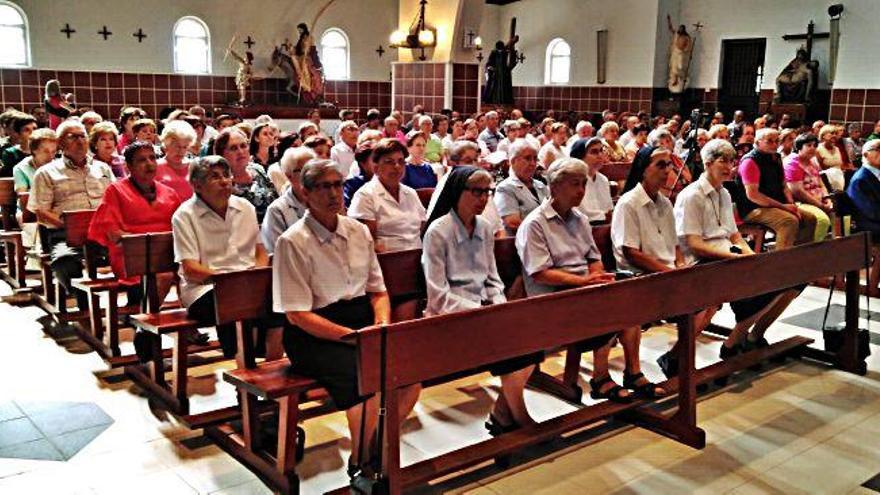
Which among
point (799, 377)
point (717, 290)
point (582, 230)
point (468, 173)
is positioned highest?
point (468, 173)

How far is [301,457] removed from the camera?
3.60 meters

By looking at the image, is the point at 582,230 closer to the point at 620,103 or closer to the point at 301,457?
the point at 301,457

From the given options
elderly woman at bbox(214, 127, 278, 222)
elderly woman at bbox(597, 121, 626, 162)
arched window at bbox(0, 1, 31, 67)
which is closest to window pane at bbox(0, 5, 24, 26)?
arched window at bbox(0, 1, 31, 67)

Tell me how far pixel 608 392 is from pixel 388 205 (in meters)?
1.70

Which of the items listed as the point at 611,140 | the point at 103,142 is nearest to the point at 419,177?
the point at 103,142

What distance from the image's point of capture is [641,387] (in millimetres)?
4199

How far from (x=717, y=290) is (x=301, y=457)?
2.18 m

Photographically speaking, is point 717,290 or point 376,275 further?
point 717,290

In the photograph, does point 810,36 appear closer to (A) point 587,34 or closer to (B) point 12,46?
(A) point 587,34

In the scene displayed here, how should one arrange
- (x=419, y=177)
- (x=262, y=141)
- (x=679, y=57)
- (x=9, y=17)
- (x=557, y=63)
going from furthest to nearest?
(x=557, y=63)
(x=679, y=57)
(x=9, y=17)
(x=419, y=177)
(x=262, y=141)

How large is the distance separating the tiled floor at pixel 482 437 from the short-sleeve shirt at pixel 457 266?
709 mm

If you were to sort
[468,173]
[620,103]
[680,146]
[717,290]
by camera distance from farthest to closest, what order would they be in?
[620,103], [680,146], [717,290], [468,173]

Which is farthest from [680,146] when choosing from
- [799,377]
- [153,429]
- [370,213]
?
[153,429]

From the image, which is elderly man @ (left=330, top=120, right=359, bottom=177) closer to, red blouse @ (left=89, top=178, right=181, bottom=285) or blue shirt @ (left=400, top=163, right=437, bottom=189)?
blue shirt @ (left=400, top=163, right=437, bottom=189)
